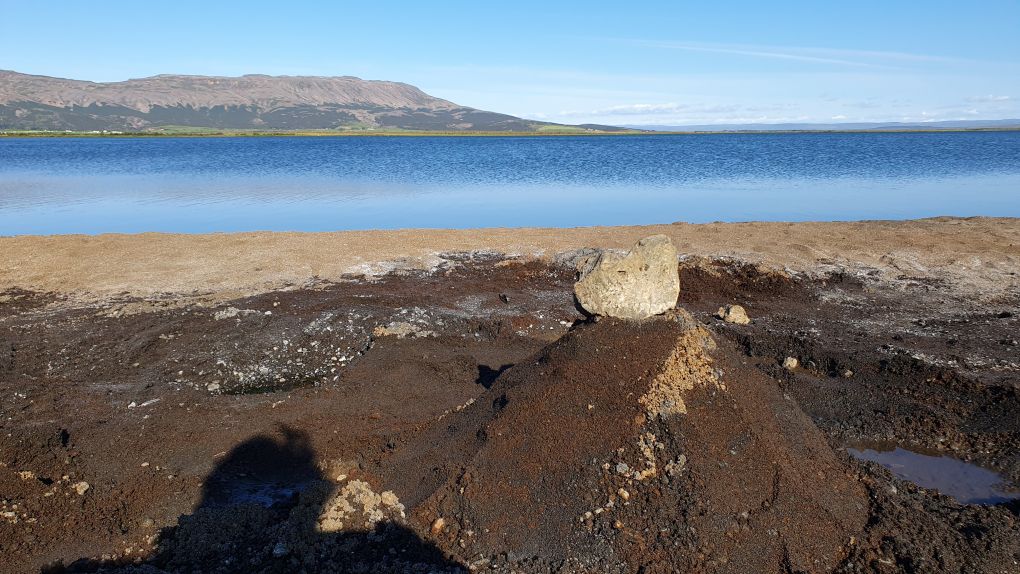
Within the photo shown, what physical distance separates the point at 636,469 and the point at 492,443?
116cm

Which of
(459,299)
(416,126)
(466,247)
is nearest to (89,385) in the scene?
(459,299)

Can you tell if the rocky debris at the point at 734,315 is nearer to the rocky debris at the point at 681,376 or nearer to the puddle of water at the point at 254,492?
the rocky debris at the point at 681,376

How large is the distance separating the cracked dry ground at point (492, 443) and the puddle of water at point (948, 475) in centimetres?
18

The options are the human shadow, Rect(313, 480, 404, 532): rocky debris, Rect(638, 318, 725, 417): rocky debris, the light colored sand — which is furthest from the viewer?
the light colored sand

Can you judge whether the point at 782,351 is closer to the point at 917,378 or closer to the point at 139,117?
the point at 917,378

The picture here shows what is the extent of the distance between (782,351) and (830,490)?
3.54 m

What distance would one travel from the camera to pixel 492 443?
545 centimetres

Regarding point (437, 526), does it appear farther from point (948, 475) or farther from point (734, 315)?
point (734, 315)

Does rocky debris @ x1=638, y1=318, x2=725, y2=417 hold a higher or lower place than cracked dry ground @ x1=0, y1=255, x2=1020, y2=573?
higher

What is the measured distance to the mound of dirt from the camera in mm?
4562

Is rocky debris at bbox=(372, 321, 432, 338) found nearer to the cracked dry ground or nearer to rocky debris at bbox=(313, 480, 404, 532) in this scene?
the cracked dry ground

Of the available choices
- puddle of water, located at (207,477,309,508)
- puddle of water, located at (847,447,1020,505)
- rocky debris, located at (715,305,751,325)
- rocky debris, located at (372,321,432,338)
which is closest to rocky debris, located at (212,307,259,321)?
rocky debris, located at (372,321,432,338)

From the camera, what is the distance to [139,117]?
144m

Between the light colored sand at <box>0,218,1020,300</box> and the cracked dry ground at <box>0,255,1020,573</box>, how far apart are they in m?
1.95
